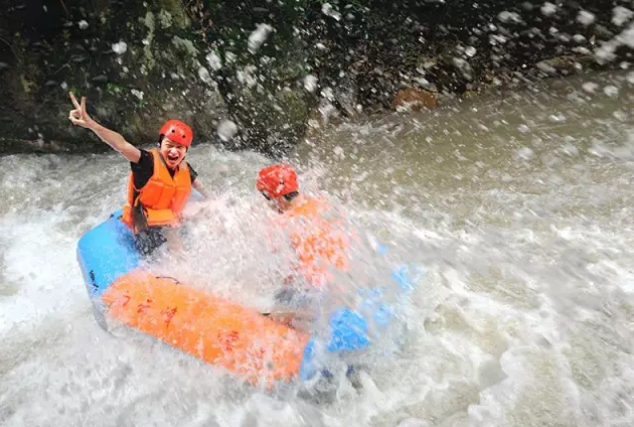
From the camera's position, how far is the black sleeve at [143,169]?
12.0 feet

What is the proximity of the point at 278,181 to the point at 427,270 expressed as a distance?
1254 millimetres

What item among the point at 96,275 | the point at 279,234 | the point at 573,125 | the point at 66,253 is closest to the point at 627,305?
the point at 279,234

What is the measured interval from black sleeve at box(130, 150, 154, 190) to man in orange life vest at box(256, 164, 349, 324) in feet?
2.63

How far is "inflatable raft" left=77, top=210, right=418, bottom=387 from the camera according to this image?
9.30ft

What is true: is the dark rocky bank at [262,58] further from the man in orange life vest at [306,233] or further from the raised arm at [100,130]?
the man in orange life vest at [306,233]

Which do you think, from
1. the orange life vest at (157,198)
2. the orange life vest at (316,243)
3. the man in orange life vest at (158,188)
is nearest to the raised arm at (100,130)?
the man in orange life vest at (158,188)

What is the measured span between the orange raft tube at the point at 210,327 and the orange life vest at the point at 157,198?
507mm

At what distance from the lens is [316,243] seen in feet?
10.2

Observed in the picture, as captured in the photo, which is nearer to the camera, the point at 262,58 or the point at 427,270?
the point at 427,270

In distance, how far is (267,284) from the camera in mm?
3441

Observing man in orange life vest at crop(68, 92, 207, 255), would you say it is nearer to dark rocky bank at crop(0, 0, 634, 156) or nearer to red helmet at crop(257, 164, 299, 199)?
red helmet at crop(257, 164, 299, 199)

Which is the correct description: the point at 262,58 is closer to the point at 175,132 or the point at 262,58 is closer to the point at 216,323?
the point at 175,132

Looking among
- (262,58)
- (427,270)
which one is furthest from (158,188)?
(262,58)

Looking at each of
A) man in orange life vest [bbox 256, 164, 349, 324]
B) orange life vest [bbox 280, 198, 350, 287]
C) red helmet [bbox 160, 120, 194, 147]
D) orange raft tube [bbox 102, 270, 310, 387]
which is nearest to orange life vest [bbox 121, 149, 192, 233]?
red helmet [bbox 160, 120, 194, 147]
